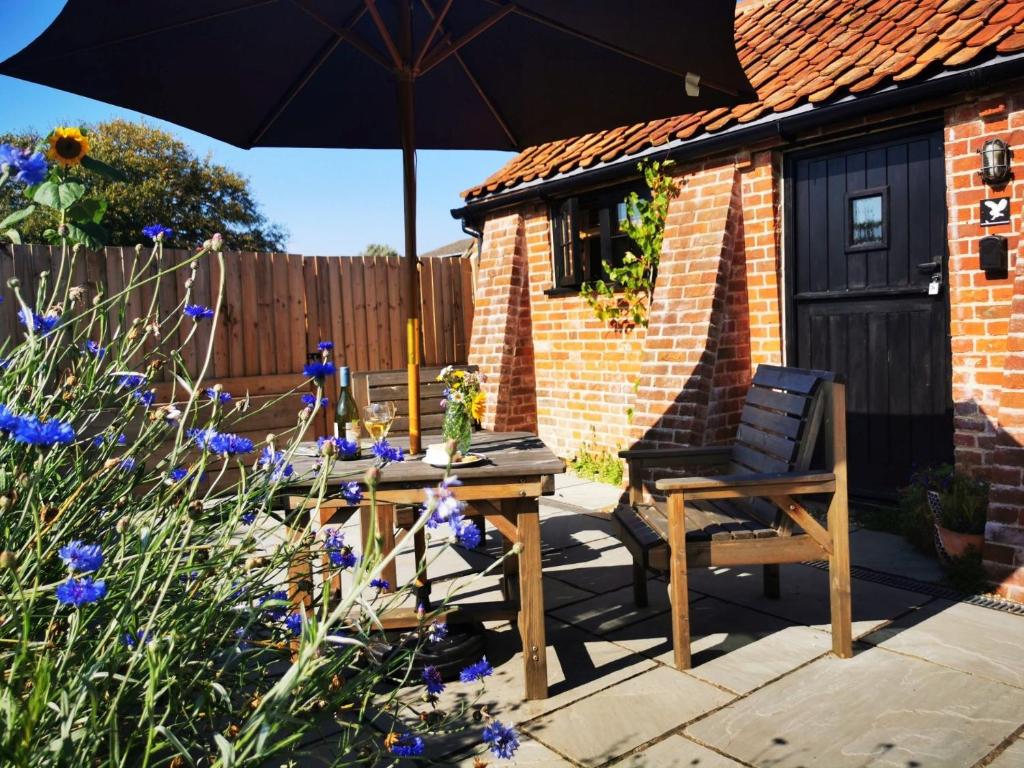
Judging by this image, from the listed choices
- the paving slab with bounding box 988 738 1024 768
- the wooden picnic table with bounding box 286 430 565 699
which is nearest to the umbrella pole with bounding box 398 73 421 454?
the wooden picnic table with bounding box 286 430 565 699

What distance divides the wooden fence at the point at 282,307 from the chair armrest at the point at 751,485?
16.2ft

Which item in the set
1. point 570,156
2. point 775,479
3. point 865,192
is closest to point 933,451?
point 865,192

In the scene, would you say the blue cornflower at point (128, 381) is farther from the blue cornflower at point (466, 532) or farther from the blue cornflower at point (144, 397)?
the blue cornflower at point (466, 532)

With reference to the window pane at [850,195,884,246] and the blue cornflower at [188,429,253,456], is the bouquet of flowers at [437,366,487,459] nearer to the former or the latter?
the blue cornflower at [188,429,253,456]

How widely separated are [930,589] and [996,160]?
2.30 meters

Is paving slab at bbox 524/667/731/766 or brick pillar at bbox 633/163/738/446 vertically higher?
brick pillar at bbox 633/163/738/446

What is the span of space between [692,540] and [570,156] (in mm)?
5146

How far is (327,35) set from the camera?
3619mm

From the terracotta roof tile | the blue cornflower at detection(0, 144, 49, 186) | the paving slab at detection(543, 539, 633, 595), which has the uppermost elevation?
the terracotta roof tile

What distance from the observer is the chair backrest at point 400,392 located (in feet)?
14.7

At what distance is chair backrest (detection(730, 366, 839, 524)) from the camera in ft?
10.1

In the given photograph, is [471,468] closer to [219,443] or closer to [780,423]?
[219,443]

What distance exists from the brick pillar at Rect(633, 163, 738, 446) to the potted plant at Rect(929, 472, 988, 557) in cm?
190

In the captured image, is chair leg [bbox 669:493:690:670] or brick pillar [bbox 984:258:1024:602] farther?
brick pillar [bbox 984:258:1024:602]
